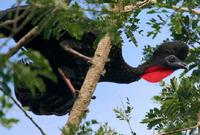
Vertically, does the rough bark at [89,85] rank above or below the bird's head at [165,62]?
above

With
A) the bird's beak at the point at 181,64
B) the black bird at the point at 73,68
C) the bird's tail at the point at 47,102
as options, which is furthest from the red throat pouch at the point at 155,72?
the bird's tail at the point at 47,102

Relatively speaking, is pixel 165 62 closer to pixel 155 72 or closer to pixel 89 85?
pixel 155 72

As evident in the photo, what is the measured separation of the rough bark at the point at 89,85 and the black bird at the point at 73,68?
0.80 metres

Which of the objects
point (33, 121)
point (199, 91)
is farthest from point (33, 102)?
point (199, 91)

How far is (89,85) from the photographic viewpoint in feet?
18.8

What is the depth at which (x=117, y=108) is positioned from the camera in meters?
8.14

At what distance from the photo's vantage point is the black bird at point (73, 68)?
6.97m

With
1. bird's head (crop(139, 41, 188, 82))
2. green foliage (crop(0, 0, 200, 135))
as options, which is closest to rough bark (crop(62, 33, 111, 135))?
green foliage (crop(0, 0, 200, 135))

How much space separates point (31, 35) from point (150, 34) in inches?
104

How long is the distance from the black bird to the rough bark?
0.80 m

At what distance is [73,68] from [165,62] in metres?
1.61

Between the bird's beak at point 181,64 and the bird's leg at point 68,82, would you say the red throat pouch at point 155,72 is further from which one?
the bird's leg at point 68,82

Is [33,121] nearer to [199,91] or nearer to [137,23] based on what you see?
[137,23]

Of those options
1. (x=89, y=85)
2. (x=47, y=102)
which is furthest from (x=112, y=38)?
(x=47, y=102)
